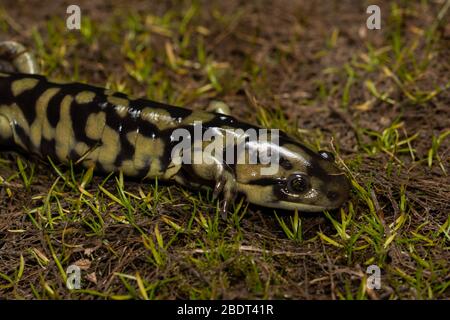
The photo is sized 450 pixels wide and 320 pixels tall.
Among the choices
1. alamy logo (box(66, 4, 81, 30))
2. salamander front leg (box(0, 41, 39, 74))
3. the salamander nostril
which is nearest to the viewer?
the salamander nostril

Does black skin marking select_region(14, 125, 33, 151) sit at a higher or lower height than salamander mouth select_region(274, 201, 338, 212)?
higher


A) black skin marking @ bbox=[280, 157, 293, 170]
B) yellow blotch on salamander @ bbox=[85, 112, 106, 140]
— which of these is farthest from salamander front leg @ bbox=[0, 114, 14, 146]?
black skin marking @ bbox=[280, 157, 293, 170]

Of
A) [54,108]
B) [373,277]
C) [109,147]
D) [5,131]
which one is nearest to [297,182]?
[373,277]

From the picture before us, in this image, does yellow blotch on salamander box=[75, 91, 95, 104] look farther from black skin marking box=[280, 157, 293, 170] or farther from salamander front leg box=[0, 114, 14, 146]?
black skin marking box=[280, 157, 293, 170]

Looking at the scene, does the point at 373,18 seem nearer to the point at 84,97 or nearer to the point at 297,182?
the point at 297,182

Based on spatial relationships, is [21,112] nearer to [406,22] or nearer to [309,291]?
[309,291]

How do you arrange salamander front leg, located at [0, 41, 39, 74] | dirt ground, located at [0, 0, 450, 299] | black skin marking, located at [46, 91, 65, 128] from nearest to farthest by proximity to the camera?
dirt ground, located at [0, 0, 450, 299] < black skin marking, located at [46, 91, 65, 128] < salamander front leg, located at [0, 41, 39, 74]

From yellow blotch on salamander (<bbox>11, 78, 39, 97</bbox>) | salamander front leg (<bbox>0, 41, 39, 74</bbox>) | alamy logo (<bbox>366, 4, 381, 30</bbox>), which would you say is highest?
alamy logo (<bbox>366, 4, 381, 30</bbox>)

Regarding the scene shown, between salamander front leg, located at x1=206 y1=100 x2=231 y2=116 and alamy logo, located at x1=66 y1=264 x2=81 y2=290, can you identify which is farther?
salamander front leg, located at x1=206 y1=100 x2=231 y2=116
